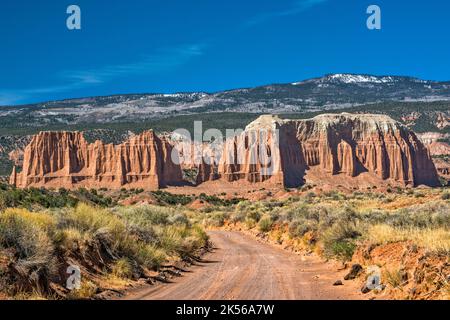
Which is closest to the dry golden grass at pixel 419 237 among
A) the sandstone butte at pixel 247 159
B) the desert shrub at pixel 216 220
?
Answer: the desert shrub at pixel 216 220

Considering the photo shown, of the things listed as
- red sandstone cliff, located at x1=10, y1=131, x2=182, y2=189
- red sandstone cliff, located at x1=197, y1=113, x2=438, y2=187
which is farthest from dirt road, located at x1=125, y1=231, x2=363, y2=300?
red sandstone cliff, located at x1=197, y1=113, x2=438, y2=187

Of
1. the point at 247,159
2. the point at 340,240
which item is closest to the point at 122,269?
the point at 340,240

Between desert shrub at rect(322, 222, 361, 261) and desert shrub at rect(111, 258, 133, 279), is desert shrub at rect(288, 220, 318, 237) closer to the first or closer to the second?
desert shrub at rect(322, 222, 361, 261)

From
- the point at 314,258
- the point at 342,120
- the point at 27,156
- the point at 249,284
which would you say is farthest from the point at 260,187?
the point at 249,284

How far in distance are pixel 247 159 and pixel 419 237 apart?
99.1m

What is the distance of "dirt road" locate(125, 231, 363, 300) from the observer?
1262cm

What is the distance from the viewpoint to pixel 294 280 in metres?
15.2

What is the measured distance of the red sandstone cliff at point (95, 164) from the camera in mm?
110438

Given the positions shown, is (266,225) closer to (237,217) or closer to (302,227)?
(302,227)

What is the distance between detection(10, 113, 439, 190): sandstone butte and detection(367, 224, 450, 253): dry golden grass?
9184 cm

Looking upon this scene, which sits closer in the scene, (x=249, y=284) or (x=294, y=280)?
(x=249, y=284)

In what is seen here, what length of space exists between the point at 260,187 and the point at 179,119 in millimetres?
91133

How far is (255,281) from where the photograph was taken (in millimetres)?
14906
